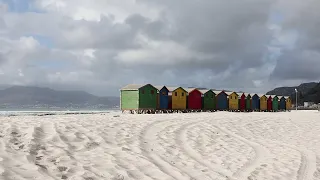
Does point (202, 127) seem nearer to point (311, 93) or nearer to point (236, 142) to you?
point (236, 142)

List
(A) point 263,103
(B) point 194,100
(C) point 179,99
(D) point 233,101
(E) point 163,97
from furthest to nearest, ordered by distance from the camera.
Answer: (A) point 263,103, (D) point 233,101, (B) point 194,100, (C) point 179,99, (E) point 163,97

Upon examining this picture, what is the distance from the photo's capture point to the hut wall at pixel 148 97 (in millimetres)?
43188

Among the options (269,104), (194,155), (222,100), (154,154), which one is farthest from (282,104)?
(154,154)

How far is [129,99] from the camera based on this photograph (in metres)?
44.2

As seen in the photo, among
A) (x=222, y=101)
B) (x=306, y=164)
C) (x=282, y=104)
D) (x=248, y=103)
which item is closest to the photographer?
(x=306, y=164)

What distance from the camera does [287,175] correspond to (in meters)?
9.81

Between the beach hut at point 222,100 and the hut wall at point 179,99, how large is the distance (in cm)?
859

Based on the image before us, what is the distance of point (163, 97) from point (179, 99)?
9.02 ft

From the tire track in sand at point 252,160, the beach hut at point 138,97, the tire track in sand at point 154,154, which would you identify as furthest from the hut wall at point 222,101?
the tire track in sand at point 154,154

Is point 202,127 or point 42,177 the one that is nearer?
point 42,177

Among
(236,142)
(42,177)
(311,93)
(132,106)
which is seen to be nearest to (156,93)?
(132,106)

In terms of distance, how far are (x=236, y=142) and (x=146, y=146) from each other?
198 inches

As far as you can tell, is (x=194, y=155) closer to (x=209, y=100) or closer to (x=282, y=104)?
(x=209, y=100)

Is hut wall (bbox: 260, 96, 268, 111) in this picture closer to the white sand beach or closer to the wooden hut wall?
the wooden hut wall
